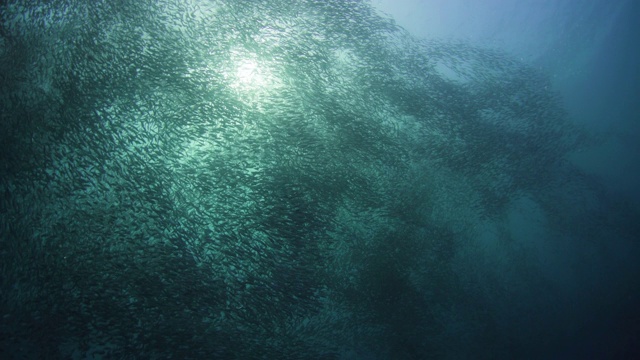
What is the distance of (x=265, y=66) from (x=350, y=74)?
7.34 ft

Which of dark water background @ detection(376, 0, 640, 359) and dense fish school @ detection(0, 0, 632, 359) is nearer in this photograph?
dense fish school @ detection(0, 0, 632, 359)

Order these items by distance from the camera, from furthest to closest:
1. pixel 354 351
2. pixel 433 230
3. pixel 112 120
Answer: pixel 433 230, pixel 354 351, pixel 112 120

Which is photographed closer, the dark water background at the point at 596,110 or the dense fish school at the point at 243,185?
the dense fish school at the point at 243,185

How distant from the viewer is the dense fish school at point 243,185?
4684 mm

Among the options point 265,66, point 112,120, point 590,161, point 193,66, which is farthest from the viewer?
point 590,161

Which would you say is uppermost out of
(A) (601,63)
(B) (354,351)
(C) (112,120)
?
(A) (601,63)

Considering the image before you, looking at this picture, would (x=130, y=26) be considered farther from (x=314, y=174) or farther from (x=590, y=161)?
(x=590, y=161)

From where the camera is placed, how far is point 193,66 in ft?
19.1

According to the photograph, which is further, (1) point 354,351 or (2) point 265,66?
(1) point 354,351

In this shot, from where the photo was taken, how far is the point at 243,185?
6125mm

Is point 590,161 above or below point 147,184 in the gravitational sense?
above

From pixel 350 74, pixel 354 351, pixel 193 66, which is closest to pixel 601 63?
pixel 350 74

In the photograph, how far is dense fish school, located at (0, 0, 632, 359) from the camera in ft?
15.4

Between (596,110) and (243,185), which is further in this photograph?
(596,110)
